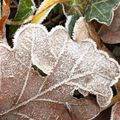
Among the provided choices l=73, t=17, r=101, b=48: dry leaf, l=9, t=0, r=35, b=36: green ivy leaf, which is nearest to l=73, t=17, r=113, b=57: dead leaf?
l=73, t=17, r=101, b=48: dry leaf

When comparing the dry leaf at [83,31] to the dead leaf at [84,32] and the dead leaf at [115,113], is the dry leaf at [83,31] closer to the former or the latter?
the dead leaf at [84,32]

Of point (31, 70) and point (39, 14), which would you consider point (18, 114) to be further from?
point (39, 14)

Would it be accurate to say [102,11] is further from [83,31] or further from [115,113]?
[115,113]

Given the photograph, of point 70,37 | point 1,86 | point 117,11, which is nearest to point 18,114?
point 1,86

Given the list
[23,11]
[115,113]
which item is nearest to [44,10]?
[23,11]

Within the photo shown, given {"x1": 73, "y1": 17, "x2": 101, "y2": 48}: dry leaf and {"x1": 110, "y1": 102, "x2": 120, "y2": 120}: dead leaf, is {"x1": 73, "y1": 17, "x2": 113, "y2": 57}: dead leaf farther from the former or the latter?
{"x1": 110, "y1": 102, "x2": 120, "y2": 120}: dead leaf

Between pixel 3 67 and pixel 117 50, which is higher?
pixel 3 67

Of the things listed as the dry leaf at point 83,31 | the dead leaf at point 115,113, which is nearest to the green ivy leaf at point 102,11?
the dry leaf at point 83,31
